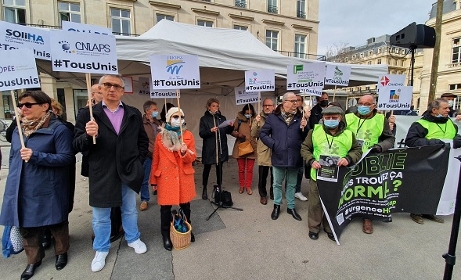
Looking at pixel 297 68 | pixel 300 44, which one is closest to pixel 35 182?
pixel 297 68

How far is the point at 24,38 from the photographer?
8.24 ft

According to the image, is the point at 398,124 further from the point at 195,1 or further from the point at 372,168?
the point at 195,1

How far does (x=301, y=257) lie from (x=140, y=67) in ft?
14.0

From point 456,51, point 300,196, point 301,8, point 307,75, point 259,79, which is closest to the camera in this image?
point 307,75

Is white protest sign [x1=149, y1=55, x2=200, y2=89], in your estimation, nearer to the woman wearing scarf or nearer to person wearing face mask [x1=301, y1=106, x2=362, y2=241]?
the woman wearing scarf

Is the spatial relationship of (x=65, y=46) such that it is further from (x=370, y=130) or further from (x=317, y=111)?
(x=317, y=111)

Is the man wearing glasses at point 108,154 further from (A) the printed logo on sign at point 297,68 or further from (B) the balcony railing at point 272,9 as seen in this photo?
(B) the balcony railing at point 272,9

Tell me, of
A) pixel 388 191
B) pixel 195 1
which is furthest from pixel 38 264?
pixel 195 1

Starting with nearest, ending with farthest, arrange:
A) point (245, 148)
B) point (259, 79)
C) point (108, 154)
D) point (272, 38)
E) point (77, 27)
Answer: point (108, 154), point (77, 27), point (259, 79), point (245, 148), point (272, 38)

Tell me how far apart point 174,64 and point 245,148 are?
2.06 metres

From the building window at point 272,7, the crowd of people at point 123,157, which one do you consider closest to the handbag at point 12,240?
the crowd of people at point 123,157

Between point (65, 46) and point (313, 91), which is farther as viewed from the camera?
point (313, 91)

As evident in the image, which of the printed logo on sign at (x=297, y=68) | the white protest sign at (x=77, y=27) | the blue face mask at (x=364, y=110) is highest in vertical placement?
the white protest sign at (x=77, y=27)

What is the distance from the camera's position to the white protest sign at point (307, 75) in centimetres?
375
